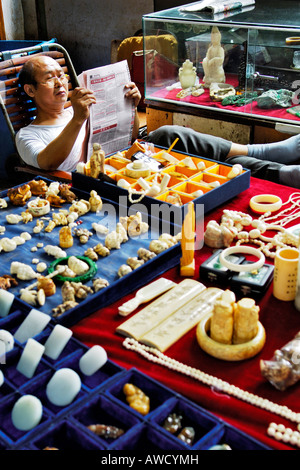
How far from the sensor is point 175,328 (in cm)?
133

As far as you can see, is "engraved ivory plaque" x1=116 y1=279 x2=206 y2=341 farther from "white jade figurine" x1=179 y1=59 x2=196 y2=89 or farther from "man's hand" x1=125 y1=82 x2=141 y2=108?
"white jade figurine" x1=179 y1=59 x2=196 y2=89

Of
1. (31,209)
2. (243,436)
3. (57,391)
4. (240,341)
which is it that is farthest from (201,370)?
(31,209)

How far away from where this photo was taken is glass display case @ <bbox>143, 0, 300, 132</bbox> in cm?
262

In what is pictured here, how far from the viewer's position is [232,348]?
1218 millimetres

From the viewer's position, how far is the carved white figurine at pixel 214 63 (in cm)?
282

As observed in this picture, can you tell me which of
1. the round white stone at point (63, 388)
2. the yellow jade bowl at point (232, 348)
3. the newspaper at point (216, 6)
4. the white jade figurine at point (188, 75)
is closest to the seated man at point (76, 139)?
the white jade figurine at point (188, 75)

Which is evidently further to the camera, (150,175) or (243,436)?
(150,175)

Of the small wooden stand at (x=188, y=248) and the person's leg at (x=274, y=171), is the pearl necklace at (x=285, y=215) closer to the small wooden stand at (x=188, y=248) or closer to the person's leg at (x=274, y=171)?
the person's leg at (x=274, y=171)

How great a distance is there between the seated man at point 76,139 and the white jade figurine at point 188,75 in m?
0.49

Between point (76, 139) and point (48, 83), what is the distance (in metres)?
0.34
